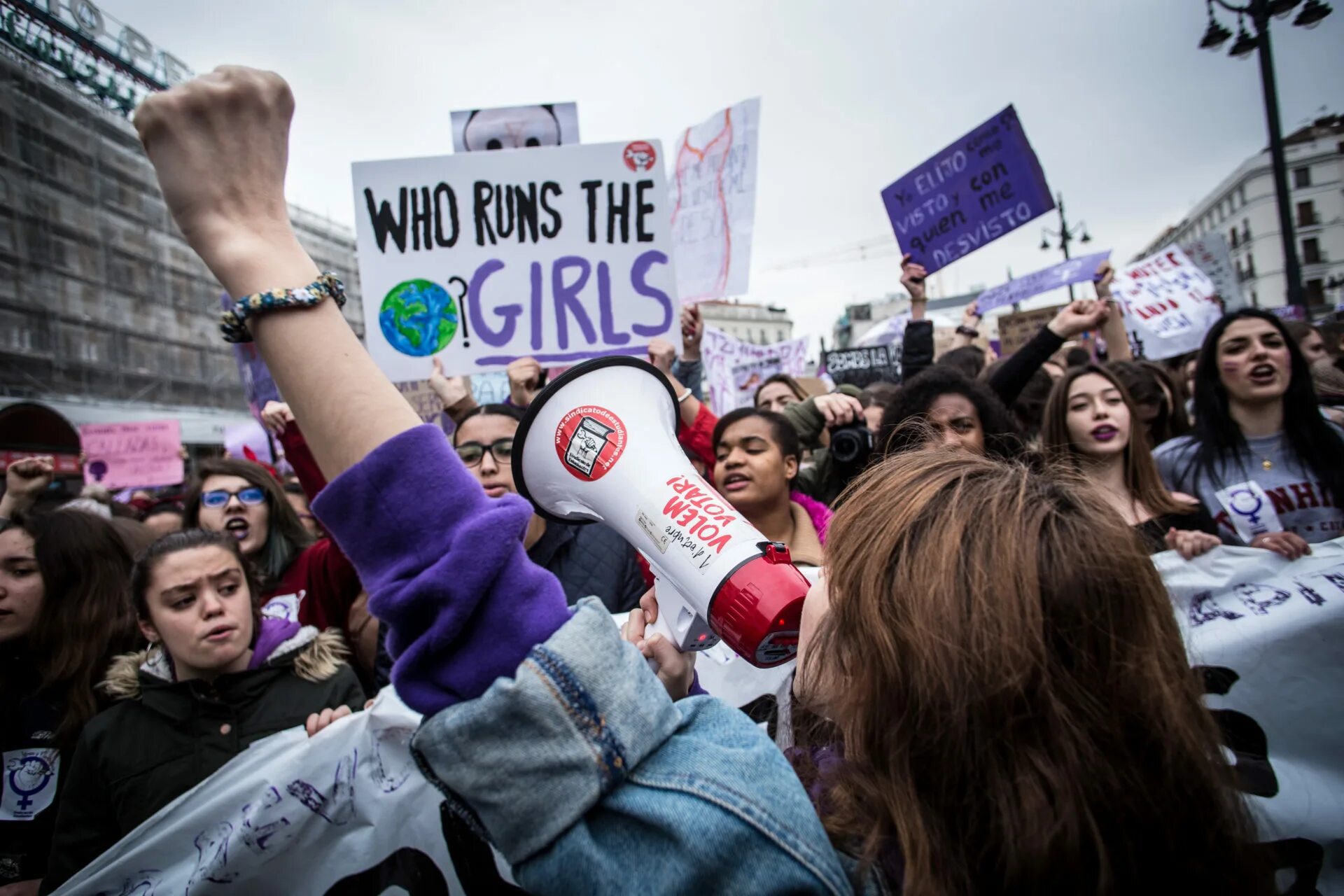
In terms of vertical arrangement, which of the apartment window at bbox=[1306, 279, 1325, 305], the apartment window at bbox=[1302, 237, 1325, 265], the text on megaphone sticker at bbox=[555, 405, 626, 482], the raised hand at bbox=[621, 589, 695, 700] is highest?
the apartment window at bbox=[1302, 237, 1325, 265]

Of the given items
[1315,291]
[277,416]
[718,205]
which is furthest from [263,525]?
[1315,291]

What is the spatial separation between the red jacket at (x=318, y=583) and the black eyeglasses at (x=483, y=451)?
0.55 meters

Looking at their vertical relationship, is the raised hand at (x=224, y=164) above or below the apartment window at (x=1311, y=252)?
below

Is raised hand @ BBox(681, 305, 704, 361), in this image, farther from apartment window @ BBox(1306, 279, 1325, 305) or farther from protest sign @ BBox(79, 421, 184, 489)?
apartment window @ BBox(1306, 279, 1325, 305)

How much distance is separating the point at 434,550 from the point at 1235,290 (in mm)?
9603

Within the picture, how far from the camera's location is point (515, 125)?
3.45 meters

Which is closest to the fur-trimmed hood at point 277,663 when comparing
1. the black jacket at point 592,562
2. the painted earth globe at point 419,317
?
the black jacket at point 592,562

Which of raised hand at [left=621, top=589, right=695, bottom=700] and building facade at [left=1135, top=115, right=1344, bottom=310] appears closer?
raised hand at [left=621, top=589, right=695, bottom=700]

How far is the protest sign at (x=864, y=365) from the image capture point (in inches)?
318

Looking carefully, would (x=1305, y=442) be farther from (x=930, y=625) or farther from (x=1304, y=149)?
(x=1304, y=149)

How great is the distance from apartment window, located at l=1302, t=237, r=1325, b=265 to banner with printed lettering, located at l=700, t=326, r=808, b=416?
48.1m

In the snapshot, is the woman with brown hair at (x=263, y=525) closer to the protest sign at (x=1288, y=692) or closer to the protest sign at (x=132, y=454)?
the protest sign at (x=1288, y=692)

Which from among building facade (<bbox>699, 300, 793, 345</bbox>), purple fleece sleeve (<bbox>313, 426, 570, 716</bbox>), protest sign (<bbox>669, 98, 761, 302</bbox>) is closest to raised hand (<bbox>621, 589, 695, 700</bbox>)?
purple fleece sleeve (<bbox>313, 426, 570, 716</bbox>)

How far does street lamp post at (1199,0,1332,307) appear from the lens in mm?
5941
